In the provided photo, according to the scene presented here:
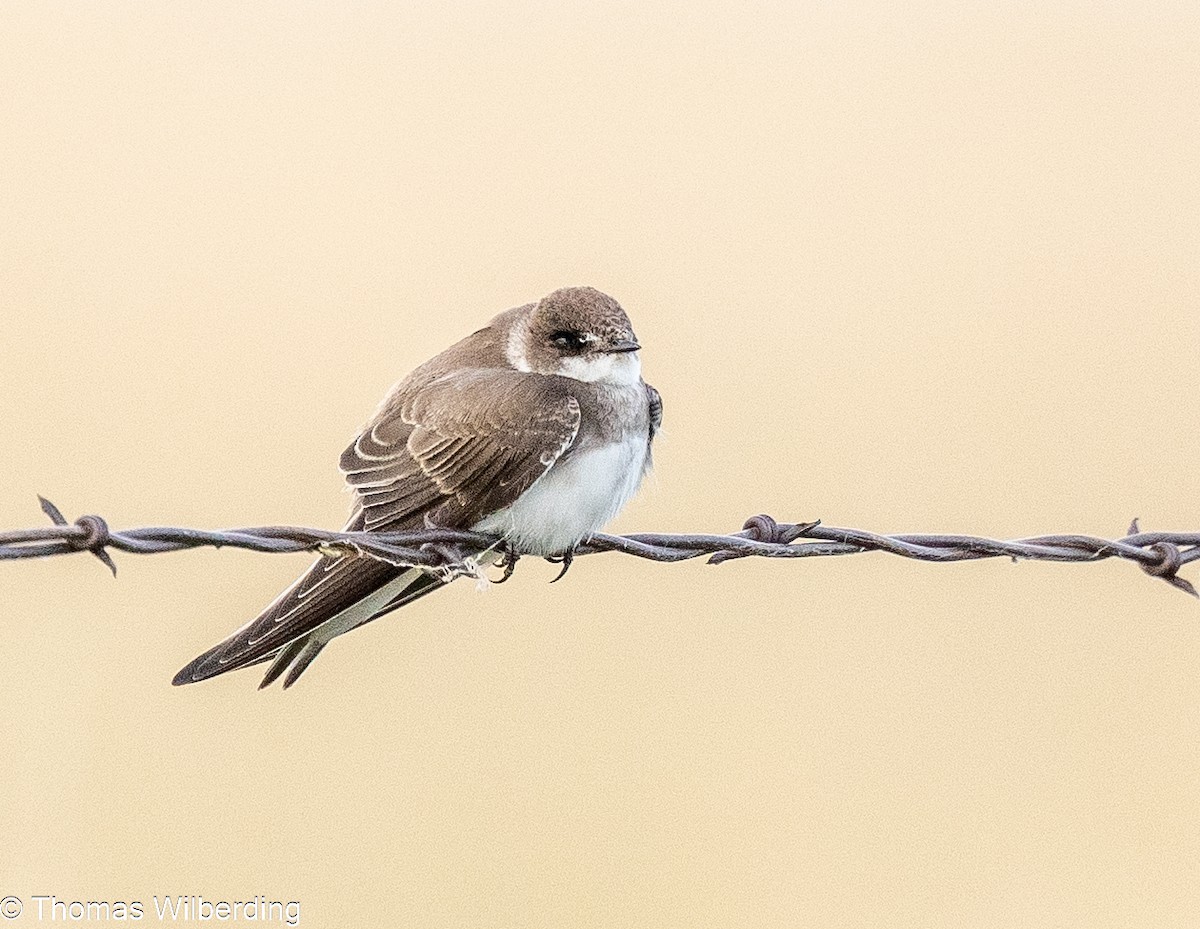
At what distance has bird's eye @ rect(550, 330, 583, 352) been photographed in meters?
4.68

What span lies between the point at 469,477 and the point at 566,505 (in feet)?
0.95

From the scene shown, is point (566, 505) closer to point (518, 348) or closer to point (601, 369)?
point (601, 369)

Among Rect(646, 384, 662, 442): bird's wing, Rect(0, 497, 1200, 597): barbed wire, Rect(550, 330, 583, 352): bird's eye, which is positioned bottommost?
Rect(0, 497, 1200, 597): barbed wire

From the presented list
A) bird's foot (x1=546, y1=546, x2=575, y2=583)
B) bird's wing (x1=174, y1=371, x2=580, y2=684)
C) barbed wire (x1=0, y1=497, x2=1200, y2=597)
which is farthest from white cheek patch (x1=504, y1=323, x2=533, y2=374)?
barbed wire (x1=0, y1=497, x2=1200, y2=597)

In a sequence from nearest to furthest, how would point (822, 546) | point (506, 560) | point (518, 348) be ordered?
1. point (822, 546)
2. point (506, 560)
3. point (518, 348)

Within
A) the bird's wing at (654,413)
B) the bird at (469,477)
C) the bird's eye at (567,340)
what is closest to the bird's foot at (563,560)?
the bird at (469,477)

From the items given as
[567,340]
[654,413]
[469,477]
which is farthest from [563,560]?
[567,340]

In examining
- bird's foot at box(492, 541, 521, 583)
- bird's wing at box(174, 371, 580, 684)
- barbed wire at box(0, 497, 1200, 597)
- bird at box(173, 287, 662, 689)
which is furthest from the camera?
bird's foot at box(492, 541, 521, 583)

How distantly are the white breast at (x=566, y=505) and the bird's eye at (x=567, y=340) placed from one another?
17.1 inches

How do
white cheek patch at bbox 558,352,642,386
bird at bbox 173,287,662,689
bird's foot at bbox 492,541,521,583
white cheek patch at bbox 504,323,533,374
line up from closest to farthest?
1. bird at bbox 173,287,662,689
2. bird's foot at bbox 492,541,521,583
3. white cheek patch at bbox 558,352,642,386
4. white cheek patch at bbox 504,323,533,374

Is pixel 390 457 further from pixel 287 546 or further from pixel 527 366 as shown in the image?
pixel 287 546

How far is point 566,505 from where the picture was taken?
4203 millimetres

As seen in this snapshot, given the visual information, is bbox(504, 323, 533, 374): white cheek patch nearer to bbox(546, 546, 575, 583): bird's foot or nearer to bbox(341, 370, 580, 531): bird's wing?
bbox(341, 370, 580, 531): bird's wing

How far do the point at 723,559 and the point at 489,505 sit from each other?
75 centimetres
